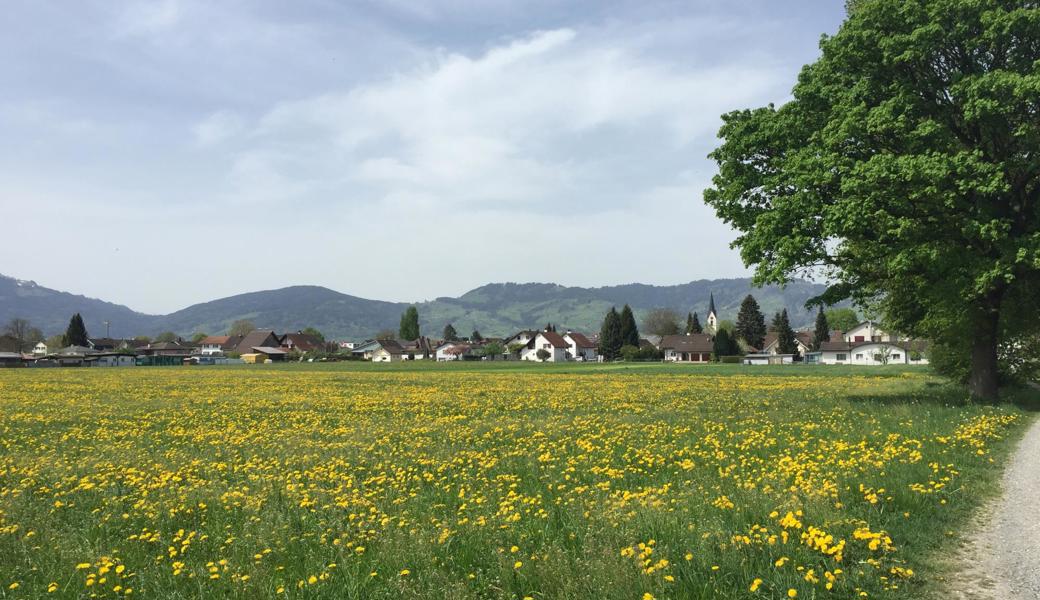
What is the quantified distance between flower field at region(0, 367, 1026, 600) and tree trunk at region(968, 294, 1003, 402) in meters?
4.56

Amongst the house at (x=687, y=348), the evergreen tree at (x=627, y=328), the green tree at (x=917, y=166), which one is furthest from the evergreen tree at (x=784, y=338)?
the green tree at (x=917, y=166)

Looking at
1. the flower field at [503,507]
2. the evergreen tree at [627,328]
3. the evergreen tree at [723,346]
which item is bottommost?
the flower field at [503,507]

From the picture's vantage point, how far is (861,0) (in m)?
27.7

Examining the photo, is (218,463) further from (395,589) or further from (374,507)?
(395,589)

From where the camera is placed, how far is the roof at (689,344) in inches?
6792

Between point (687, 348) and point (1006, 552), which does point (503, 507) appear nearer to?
point (1006, 552)

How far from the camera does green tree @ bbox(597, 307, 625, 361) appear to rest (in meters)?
165

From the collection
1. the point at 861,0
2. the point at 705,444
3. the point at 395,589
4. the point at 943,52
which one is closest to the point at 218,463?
the point at 395,589

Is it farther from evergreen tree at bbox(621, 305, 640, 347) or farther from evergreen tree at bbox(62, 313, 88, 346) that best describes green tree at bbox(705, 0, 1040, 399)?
evergreen tree at bbox(62, 313, 88, 346)

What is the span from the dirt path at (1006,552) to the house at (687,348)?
533 ft

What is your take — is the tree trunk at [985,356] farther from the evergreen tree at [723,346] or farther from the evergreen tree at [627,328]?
the evergreen tree at [627,328]

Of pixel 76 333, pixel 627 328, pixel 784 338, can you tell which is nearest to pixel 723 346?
pixel 784 338

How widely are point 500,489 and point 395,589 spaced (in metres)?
4.51

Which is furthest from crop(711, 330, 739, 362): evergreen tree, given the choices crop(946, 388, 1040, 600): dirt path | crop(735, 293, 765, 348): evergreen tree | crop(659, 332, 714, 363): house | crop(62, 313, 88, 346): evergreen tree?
crop(62, 313, 88, 346): evergreen tree
